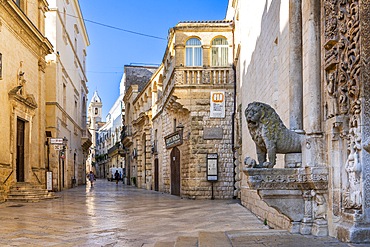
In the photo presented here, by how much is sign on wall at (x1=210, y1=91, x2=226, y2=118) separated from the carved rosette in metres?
13.9

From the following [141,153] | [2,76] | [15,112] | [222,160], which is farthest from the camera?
[141,153]

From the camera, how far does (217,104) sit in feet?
65.9

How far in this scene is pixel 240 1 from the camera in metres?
17.6

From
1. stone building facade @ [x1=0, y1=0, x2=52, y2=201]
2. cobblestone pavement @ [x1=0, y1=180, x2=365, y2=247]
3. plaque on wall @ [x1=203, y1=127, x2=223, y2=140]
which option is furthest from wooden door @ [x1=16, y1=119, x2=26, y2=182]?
plaque on wall @ [x1=203, y1=127, x2=223, y2=140]

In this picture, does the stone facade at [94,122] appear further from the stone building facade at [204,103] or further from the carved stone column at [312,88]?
the carved stone column at [312,88]

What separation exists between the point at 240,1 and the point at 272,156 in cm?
1234

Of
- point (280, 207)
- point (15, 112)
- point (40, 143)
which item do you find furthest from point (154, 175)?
point (280, 207)

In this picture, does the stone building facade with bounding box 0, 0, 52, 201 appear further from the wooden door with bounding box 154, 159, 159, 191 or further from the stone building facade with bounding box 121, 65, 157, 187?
the stone building facade with bounding box 121, 65, 157, 187

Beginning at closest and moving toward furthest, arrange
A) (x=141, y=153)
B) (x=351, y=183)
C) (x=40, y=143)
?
(x=351, y=183) → (x=40, y=143) → (x=141, y=153)

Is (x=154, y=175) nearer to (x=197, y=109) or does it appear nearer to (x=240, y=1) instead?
(x=197, y=109)

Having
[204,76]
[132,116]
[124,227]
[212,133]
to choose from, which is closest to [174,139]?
[212,133]

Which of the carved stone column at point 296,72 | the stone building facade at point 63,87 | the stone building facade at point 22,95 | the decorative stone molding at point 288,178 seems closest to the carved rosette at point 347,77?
the decorative stone molding at point 288,178

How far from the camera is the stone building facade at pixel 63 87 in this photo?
27406 mm

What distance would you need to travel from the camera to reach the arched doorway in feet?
75.4
